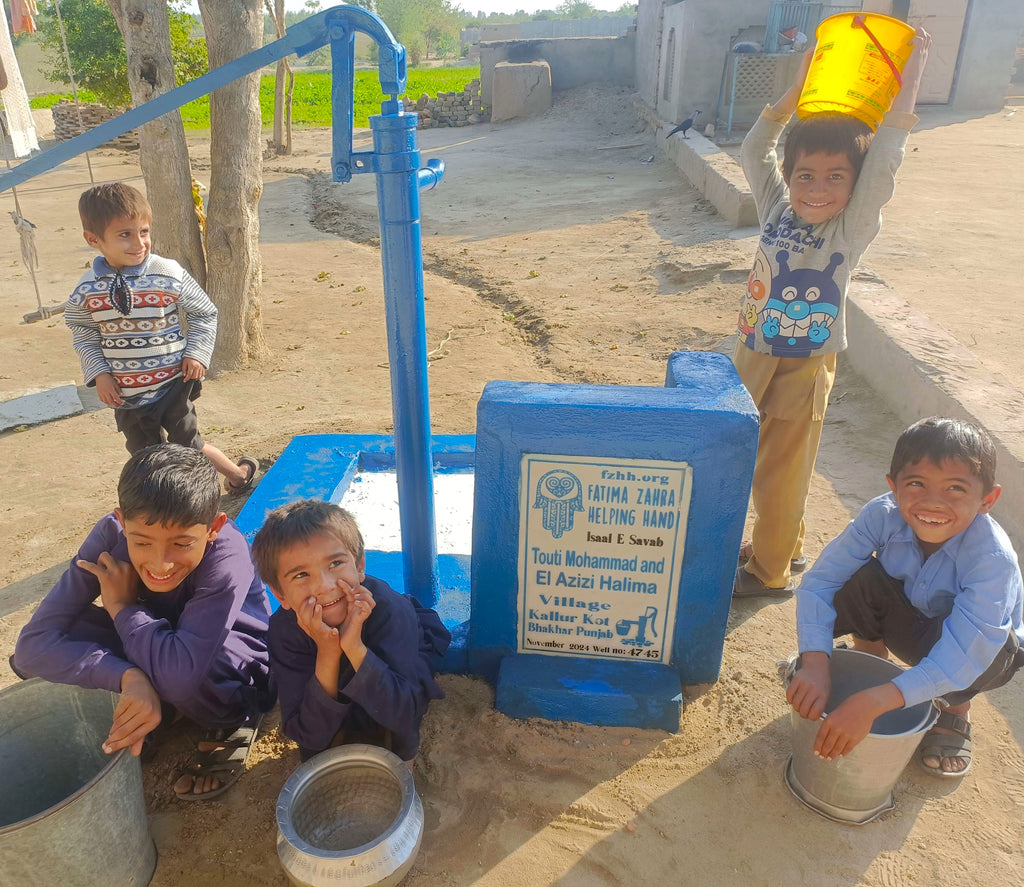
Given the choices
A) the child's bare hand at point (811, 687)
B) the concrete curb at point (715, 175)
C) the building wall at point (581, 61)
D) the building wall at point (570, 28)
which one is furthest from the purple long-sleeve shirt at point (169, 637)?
the building wall at point (570, 28)

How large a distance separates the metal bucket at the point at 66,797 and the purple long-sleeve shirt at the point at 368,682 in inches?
15.3

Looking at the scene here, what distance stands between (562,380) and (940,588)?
→ 296cm

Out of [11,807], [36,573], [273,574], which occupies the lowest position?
[36,573]

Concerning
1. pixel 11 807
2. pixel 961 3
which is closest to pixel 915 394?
pixel 11 807

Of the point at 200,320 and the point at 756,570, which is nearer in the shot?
the point at 756,570

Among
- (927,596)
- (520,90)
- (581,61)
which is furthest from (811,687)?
(581,61)

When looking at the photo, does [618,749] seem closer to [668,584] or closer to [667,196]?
[668,584]

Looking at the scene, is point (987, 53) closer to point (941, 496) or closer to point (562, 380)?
point (562, 380)

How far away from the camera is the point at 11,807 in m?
1.95

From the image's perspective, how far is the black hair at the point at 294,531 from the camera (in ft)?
6.27

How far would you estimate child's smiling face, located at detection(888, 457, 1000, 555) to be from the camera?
1.91 m

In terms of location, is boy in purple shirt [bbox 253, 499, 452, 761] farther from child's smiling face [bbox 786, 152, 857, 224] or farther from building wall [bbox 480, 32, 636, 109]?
building wall [bbox 480, 32, 636, 109]

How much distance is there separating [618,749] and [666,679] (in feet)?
0.83

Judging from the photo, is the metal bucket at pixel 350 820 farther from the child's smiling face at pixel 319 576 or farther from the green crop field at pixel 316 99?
the green crop field at pixel 316 99
